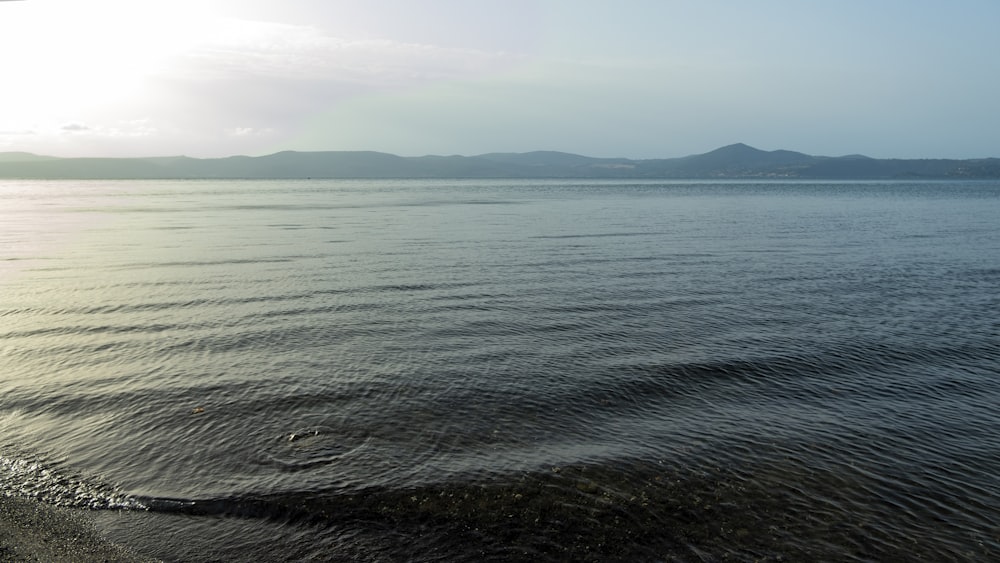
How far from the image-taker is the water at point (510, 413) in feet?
31.9

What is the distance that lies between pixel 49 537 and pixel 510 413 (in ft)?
29.0

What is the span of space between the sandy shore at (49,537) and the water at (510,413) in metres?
0.30

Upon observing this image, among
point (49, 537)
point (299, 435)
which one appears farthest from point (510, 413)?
point (49, 537)

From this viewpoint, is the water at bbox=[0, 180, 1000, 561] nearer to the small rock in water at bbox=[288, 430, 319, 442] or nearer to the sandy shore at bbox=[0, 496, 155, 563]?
the small rock in water at bbox=[288, 430, 319, 442]

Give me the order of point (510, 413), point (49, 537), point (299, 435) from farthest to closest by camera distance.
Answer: point (510, 413) < point (299, 435) < point (49, 537)

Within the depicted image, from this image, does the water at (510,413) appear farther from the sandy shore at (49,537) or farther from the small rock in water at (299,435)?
the sandy shore at (49,537)

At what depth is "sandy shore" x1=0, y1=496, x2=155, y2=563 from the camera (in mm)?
8531

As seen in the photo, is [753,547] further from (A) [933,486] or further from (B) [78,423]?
(B) [78,423]

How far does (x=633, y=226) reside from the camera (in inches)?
2420

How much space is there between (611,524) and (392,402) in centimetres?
677

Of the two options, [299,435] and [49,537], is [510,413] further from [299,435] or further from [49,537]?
[49,537]

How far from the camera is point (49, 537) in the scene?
29.5 ft

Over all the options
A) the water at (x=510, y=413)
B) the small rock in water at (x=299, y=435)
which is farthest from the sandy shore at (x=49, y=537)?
the small rock in water at (x=299, y=435)

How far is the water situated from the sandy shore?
0.97 ft
